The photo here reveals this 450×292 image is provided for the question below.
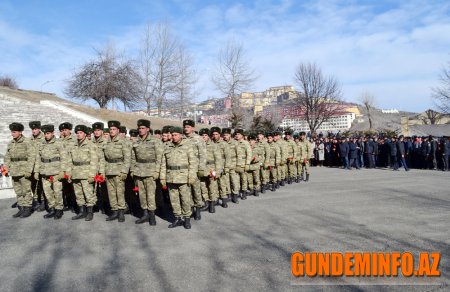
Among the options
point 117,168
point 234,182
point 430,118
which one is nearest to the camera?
point 117,168

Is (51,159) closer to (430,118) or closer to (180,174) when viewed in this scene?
(180,174)

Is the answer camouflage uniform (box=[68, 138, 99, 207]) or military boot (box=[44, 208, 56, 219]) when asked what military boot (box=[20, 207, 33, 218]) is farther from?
camouflage uniform (box=[68, 138, 99, 207])

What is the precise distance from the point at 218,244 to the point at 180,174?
67.7 inches

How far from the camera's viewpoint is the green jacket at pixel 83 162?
789 cm

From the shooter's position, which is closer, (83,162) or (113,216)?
(83,162)

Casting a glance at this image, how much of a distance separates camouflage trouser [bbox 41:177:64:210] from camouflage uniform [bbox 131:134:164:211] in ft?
6.18

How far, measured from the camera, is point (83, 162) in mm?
7922

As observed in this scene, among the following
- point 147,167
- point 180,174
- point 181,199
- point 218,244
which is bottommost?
point 218,244

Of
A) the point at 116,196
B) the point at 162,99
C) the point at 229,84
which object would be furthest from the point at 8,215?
the point at 162,99

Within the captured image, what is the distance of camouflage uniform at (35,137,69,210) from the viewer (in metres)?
8.07

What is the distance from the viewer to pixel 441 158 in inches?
720

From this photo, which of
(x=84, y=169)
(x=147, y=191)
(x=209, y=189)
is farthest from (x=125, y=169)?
(x=209, y=189)

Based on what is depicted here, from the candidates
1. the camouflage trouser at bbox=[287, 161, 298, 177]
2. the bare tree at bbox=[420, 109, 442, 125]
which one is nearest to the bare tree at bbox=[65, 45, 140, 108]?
the camouflage trouser at bbox=[287, 161, 298, 177]

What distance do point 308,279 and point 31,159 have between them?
698cm
